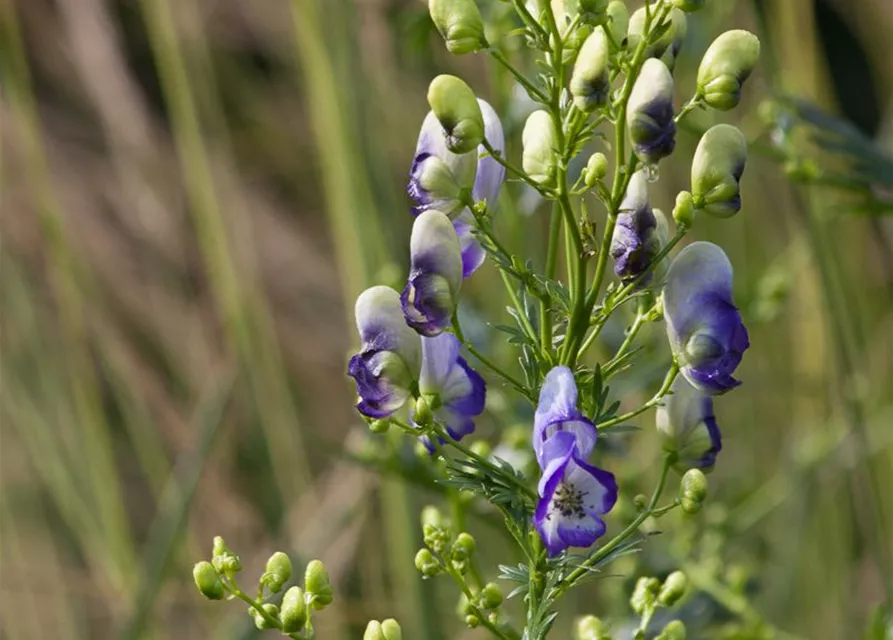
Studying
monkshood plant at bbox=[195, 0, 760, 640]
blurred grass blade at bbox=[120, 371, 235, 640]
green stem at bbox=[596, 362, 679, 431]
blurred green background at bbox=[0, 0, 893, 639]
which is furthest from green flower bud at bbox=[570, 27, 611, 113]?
blurred grass blade at bbox=[120, 371, 235, 640]

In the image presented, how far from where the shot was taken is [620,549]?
1.52ft

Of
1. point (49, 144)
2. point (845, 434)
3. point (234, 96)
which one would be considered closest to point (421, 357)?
point (845, 434)

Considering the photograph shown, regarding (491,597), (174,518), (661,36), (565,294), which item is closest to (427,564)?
(491,597)

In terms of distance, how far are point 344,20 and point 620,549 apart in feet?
2.35

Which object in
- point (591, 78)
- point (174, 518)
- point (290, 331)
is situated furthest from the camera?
point (290, 331)

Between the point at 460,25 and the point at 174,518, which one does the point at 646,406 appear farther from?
the point at 174,518

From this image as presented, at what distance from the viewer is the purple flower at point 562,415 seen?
0.44 meters

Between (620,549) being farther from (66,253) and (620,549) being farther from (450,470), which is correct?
(66,253)

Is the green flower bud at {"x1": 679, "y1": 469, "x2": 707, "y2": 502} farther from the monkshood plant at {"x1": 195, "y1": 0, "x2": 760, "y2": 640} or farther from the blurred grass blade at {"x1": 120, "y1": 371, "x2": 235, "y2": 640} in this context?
the blurred grass blade at {"x1": 120, "y1": 371, "x2": 235, "y2": 640}

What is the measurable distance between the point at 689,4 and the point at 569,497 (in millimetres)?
188

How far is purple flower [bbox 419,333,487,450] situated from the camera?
0.52m

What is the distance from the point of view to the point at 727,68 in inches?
18.3

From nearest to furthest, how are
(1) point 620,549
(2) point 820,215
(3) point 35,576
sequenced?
(1) point 620,549
(2) point 820,215
(3) point 35,576

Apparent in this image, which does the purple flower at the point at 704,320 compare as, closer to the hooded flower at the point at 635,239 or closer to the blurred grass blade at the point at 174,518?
the hooded flower at the point at 635,239
